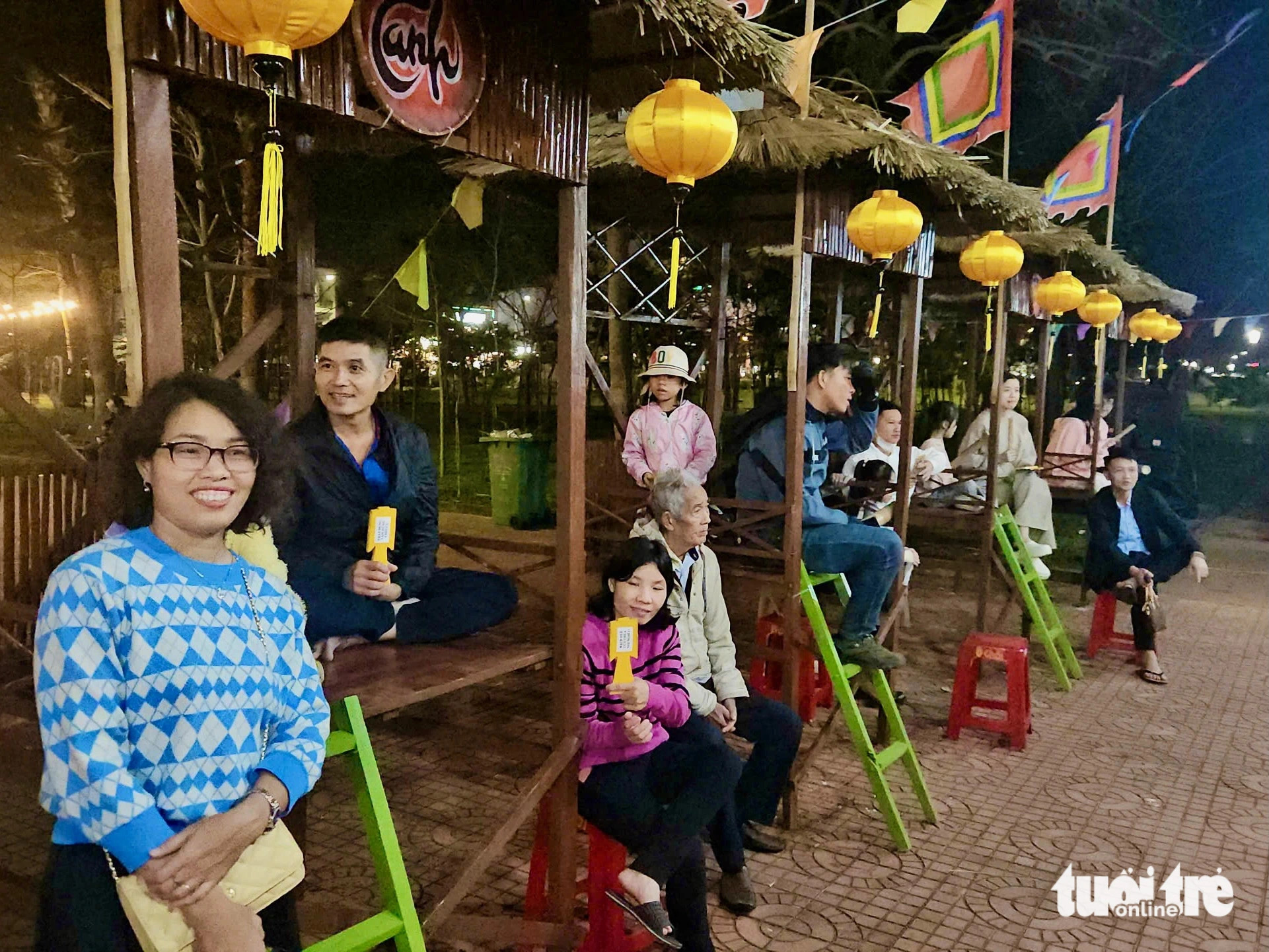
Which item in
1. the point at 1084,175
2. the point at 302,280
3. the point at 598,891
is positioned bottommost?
the point at 598,891

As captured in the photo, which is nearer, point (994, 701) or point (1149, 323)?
point (994, 701)

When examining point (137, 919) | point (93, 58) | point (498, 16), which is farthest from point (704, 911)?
Answer: point (93, 58)

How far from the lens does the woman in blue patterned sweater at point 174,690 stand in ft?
5.57

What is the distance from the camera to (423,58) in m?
2.73

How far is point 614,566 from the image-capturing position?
3408 millimetres

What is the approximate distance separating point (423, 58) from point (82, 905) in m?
2.32

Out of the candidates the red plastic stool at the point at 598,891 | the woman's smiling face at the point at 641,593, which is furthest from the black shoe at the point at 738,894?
the woman's smiling face at the point at 641,593

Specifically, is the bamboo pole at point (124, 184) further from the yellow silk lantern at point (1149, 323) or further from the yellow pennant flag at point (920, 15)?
the yellow silk lantern at point (1149, 323)

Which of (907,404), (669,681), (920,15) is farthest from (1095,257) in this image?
(669,681)

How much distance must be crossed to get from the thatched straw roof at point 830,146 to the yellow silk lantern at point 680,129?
1.17 metres

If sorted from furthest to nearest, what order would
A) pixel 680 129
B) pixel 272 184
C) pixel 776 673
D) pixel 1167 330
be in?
pixel 1167 330, pixel 776 673, pixel 680 129, pixel 272 184

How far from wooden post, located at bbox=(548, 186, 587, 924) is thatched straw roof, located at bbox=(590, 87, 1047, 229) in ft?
5.39

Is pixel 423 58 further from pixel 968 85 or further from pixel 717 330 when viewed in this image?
pixel 968 85

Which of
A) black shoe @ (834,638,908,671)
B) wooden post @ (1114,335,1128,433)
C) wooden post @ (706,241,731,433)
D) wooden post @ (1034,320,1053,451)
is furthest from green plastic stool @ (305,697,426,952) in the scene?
wooden post @ (1114,335,1128,433)
